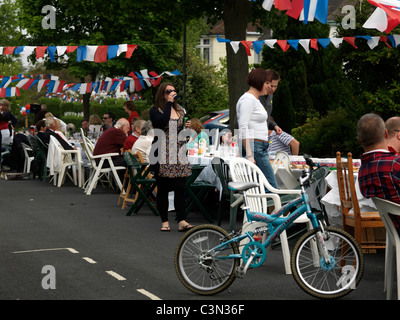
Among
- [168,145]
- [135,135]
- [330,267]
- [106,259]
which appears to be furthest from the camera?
[135,135]

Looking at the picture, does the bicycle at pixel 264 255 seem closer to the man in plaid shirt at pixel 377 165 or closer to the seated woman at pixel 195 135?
the man in plaid shirt at pixel 377 165

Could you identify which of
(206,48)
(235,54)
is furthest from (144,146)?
(206,48)

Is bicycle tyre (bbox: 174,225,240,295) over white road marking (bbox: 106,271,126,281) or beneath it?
over

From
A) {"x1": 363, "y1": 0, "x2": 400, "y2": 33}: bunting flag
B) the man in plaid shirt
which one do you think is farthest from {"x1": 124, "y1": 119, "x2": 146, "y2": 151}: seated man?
the man in plaid shirt

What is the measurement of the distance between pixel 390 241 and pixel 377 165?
23.8 inches

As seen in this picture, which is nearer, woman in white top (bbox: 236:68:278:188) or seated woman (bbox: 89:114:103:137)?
woman in white top (bbox: 236:68:278:188)

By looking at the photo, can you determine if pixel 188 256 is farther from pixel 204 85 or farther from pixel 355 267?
pixel 204 85

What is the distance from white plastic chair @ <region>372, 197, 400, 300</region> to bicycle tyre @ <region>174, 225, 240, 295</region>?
123cm

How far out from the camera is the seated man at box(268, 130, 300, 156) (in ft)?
36.5

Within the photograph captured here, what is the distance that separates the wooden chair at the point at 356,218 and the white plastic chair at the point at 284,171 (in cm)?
229

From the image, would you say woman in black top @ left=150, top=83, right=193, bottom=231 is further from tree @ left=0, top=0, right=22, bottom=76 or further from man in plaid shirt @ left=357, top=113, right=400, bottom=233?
tree @ left=0, top=0, right=22, bottom=76

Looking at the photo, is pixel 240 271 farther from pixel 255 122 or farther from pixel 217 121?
pixel 217 121

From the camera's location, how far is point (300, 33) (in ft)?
68.6

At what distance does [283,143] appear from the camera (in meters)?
11.2
